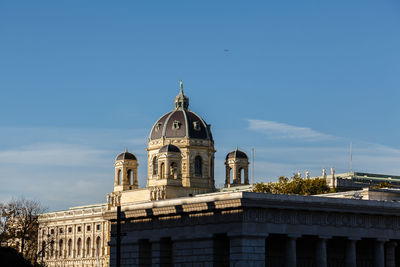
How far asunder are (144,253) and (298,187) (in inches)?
1997

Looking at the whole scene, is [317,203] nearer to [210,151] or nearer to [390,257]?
A: [390,257]

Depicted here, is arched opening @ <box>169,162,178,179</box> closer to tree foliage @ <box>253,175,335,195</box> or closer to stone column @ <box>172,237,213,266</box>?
tree foliage @ <box>253,175,335,195</box>

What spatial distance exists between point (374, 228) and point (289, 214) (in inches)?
431

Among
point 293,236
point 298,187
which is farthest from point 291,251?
point 298,187

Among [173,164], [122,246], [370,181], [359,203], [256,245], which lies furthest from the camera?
[173,164]

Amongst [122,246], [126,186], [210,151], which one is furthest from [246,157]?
[122,246]

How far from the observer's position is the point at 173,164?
607 feet

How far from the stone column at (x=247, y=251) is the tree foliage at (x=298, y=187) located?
57.3 meters

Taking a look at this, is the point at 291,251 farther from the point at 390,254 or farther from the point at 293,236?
the point at 390,254

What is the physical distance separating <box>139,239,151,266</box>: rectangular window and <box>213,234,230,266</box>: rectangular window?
37.1ft

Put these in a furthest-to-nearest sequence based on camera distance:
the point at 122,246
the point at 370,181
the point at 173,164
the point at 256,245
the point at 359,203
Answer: the point at 173,164 → the point at 370,181 → the point at 122,246 → the point at 359,203 → the point at 256,245

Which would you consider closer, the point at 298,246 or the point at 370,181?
the point at 298,246

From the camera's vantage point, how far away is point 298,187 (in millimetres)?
146250

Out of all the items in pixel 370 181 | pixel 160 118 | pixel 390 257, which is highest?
pixel 160 118
